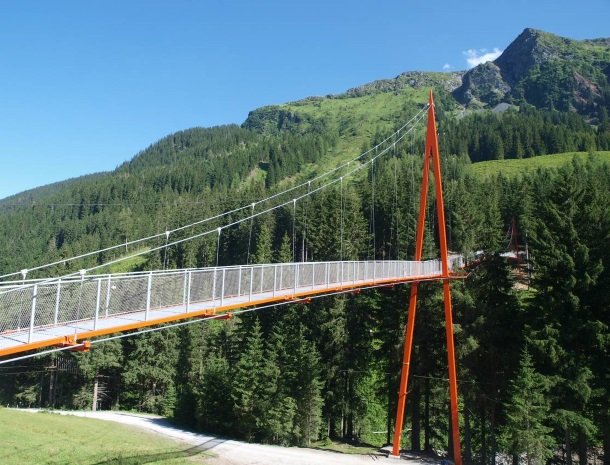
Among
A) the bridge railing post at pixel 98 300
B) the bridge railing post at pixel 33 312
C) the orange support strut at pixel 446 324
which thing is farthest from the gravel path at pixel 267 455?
the bridge railing post at pixel 33 312

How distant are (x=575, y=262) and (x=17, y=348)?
72.1 ft

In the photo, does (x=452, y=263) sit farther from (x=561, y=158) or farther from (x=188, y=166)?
(x=188, y=166)

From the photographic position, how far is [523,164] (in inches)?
4518

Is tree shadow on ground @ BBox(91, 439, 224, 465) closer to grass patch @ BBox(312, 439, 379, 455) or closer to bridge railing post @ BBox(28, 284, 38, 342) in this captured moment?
grass patch @ BBox(312, 439, 379, 455)

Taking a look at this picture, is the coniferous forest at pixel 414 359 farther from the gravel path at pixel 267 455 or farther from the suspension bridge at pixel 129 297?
the suspension bridge at pixel 129 297

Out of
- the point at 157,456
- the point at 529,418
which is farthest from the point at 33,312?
the point at 529,418

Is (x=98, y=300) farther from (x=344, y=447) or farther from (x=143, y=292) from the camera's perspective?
Result: (x=344, y=447)

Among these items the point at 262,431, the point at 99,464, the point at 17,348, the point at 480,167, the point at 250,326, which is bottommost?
the point at 262,431

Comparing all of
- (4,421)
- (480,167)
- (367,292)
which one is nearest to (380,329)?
(367,292)

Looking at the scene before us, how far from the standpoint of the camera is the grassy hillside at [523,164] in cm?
10756

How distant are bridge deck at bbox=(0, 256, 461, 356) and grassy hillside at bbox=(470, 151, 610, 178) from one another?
4005 inches

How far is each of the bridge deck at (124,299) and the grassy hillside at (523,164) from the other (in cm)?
10172

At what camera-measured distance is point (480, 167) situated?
11838 centimetres

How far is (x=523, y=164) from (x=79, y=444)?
384 feet
